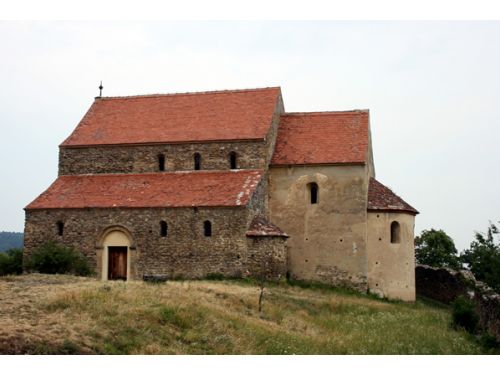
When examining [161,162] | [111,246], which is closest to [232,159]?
[161,162]

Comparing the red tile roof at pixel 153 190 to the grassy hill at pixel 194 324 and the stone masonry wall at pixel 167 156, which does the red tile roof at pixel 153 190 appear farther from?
the grassy hill at pixel 194 324

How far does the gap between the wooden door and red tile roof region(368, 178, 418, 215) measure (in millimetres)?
12517

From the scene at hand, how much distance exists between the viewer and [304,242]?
3441cm

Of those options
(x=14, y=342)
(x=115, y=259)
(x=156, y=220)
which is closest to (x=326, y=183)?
(x=156, y=220)

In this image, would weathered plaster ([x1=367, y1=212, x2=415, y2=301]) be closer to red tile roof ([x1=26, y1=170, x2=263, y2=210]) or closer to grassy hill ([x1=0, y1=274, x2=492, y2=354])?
grassy hill ([x1=0, y1=274, x2=492, y2=354])

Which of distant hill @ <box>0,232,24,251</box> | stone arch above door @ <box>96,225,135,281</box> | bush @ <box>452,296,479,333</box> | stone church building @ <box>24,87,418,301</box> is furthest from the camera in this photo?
distant hill @ <box>0,232,24,251</box>

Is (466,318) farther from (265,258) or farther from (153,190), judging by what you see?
(153,190)

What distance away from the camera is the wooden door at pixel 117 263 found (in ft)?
109

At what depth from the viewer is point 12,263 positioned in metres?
34.6

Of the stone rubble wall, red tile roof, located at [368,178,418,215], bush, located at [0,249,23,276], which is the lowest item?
the stone rubble wall

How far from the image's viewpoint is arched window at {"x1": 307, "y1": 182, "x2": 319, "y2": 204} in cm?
3478

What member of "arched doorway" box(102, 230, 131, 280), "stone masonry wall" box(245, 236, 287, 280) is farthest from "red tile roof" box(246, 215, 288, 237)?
"arched doorway" box(102, 230, 131, 280)

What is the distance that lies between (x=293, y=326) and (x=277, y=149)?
1550 centimetres

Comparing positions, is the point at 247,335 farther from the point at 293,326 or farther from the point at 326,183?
the point at 326,183
